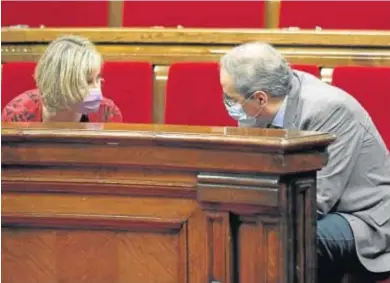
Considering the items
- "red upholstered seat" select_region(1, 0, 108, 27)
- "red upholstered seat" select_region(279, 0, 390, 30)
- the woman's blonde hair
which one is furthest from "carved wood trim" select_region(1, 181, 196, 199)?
"red upholstered seat" select_region(1, 0, 108, 27)

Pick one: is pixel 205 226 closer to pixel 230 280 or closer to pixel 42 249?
pixel 230 280

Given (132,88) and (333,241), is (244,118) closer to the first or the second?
(333,241)

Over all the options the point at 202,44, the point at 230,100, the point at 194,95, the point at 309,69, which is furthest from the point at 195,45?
the point at 230,100

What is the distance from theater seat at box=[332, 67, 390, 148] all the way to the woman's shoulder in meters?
0.55

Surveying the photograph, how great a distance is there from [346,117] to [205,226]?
48cm

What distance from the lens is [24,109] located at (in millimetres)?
1584

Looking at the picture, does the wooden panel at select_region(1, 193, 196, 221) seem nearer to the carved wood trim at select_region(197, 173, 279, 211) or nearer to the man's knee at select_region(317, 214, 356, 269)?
the carved wood trim at select_region(197, 173, 279, 211)

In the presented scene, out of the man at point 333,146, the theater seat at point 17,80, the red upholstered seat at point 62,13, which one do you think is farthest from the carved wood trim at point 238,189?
the red upholstered seat at point 62,13

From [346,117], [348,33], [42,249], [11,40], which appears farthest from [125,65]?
[42,249]

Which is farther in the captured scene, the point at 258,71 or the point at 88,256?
the point at 258,71

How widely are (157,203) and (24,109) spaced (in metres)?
0.73

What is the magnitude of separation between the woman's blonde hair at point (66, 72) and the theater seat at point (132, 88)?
0.32 meters

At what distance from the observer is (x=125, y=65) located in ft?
6.24

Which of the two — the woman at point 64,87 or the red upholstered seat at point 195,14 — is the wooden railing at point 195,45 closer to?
the red upholstered seat at point 195,14
